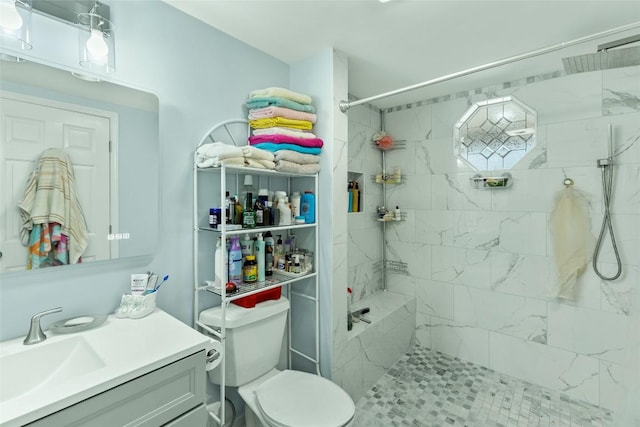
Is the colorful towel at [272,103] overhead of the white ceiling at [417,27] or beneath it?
beneath

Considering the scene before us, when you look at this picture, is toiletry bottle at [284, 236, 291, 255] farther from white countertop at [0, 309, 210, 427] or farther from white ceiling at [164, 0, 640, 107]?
white ceiling at [164, 0, 640, 107]

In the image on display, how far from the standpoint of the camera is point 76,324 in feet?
3.66

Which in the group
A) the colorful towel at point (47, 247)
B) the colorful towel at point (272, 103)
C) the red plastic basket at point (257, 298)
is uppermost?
the colorful towel at point (272, 103)

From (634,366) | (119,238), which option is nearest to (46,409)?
(119,238)

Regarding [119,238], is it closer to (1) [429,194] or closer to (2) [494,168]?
(1) [429,194]

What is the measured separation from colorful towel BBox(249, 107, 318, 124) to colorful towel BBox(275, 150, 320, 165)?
0.22 m

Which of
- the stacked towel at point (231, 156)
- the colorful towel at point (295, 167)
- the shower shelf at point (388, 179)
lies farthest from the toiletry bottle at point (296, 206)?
the shower shelf at point (388, 179)

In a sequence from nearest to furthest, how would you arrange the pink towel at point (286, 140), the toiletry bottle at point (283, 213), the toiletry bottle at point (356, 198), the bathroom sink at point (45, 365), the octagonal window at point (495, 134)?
the bathroom sink at point (45, 365) → the pink towel at point (286, 140) → the toiletry bottle at point (283, 213) → the octagonal window at point (495, 134) → the toiletry bottle at point (356, 198)

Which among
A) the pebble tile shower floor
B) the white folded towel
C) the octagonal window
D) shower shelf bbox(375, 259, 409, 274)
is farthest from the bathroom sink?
the octagonal window

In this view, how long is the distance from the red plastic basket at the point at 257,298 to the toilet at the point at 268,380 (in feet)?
0.08

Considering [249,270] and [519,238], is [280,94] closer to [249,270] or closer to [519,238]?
[249,270]

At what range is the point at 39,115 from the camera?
108 cm

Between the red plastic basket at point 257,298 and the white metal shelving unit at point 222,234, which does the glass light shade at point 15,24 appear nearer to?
the white metal shelving unit at point 222,234

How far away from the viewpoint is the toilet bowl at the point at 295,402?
4.23ft
